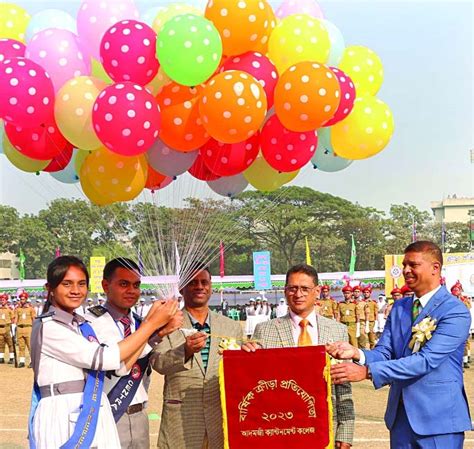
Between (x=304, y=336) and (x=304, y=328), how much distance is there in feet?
0.15

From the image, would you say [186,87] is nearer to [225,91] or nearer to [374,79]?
[225,91]

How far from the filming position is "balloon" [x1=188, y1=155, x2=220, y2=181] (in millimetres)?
6000

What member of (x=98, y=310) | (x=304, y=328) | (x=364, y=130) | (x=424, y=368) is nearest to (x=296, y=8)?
(x=364, y=130)

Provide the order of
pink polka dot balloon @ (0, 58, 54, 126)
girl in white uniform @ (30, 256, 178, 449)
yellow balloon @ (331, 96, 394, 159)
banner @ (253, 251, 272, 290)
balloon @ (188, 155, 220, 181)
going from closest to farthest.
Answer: girl in white uniform @ (30, 256, 178, 449) < pink polka dot balloon @ (0, 58, 54, 126) < yellow balloon @ (331, 96, 394, 159) < balloon @ (188, 155, 220, 181) < banner @ (253, 251, 272, 290)

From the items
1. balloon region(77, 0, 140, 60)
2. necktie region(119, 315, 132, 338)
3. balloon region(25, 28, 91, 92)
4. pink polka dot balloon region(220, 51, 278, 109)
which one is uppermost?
balloon region(77, 0, 140, 60)

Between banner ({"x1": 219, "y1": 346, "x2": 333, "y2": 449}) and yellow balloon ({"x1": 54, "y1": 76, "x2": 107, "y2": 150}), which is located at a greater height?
yellow balloon ({"x1": 54, "y1": 76, "x2": 107, "y2": 150})

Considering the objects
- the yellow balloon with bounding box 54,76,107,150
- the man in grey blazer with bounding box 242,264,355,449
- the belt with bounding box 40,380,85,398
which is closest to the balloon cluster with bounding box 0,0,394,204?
the yellow balloon with bounding box 54,76,107,150

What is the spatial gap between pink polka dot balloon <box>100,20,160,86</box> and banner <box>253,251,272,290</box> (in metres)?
20.0

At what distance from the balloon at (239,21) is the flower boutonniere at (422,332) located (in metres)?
2.39

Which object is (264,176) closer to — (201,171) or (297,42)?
(201,171)

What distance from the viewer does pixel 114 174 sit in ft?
18.3

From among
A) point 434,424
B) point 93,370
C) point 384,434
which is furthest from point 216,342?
point 384,434

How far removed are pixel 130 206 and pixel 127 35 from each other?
A: 1699 mm

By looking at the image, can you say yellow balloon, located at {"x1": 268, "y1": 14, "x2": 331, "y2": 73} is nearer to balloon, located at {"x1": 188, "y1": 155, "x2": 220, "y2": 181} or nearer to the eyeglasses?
balloon, located at {"x1": 188, "y1": 155, "x2": 220, "y2": 181}
